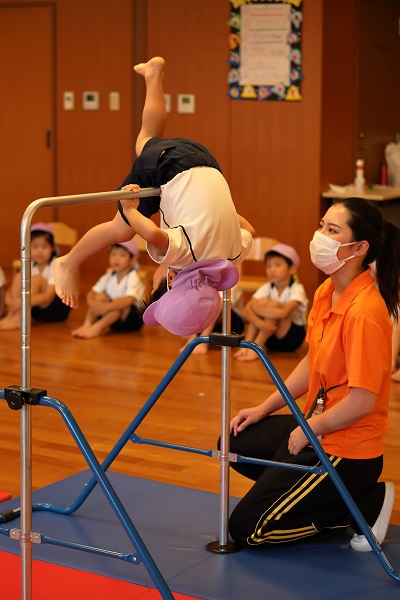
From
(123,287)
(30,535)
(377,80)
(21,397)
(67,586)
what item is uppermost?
(377,80)

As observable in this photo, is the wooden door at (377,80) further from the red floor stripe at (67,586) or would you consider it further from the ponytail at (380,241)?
the red floor stripe at (67,586)

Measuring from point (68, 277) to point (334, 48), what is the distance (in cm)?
533

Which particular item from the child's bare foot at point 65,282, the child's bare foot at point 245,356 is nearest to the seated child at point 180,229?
the child's bare foot at point 65,282

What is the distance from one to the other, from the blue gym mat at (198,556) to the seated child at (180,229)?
763mm

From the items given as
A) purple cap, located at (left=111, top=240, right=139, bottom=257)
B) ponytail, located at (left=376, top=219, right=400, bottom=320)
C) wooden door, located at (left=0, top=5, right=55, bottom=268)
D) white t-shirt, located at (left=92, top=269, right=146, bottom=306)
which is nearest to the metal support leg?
ponytail, located at (left=376, top=219, right=400, bottom=320)

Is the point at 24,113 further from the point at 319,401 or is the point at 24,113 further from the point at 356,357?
the point at 356,357

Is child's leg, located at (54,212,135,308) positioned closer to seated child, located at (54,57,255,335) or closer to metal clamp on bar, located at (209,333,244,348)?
seated child, located at (54,57,255,335)

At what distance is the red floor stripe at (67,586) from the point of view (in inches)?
108

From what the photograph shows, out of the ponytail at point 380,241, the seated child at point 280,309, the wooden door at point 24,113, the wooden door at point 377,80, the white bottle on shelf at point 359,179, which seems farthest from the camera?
the wooden door at point 24,113


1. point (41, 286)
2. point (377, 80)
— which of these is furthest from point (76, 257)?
point (377, 80)

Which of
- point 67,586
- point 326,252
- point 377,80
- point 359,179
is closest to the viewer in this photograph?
point 67,586

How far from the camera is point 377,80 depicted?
26.6ft

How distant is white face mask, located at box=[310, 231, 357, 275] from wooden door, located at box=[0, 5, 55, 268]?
5.61 meters

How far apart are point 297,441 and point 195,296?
27.8 inches
